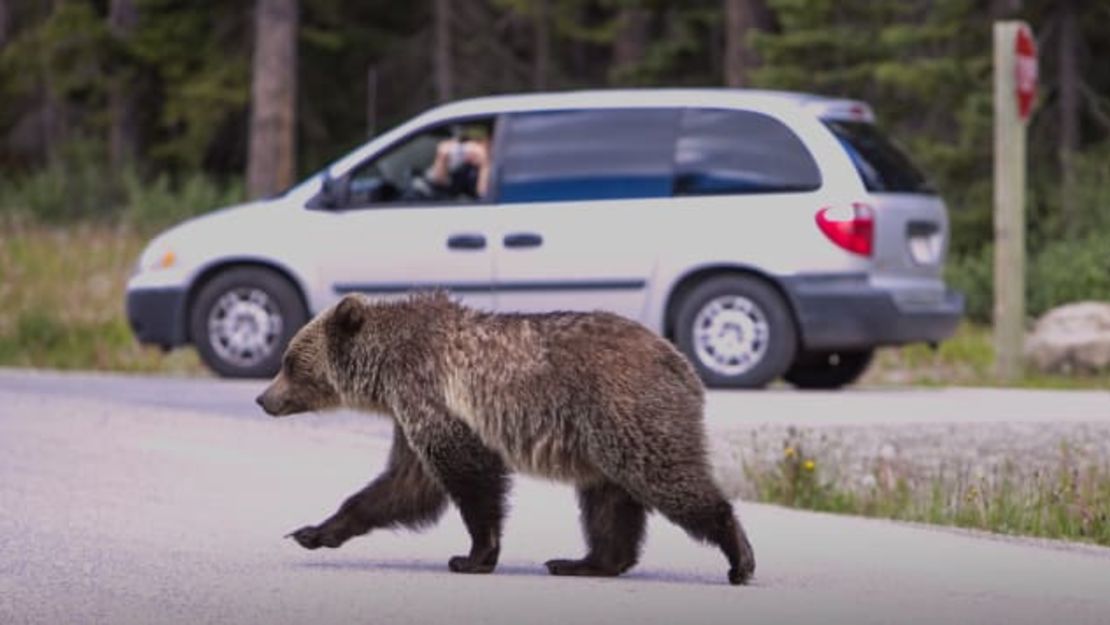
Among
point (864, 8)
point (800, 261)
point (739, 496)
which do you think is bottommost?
point (739, 496)

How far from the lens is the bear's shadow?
919 cm

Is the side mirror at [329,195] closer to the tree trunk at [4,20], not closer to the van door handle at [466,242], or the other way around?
the van door handle at [466,242]

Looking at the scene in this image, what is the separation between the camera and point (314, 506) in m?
11.5

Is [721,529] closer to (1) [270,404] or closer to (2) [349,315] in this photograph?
(2) [349,315]

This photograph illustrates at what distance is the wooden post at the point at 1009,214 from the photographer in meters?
18.4

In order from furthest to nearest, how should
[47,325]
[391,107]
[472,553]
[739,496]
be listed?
[391,107] < [47,325] < [739,496] < [472,553]

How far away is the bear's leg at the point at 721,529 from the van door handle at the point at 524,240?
879 centimetres

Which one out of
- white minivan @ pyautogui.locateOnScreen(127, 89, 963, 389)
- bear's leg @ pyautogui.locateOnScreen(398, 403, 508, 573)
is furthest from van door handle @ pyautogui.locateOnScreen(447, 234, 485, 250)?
bear's leg @ pyautogui.locateOnScreen(398, 403, 508, 573)

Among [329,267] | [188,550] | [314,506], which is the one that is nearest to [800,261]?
[329,267]

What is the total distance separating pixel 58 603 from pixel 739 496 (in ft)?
15.6

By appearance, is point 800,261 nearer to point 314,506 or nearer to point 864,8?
point 314,506

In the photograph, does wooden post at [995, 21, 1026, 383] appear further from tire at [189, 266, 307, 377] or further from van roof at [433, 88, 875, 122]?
tire at [189, 266, 307, 377]

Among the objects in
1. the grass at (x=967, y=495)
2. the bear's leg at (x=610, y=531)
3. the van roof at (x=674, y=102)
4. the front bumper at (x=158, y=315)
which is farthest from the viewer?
the front bumper at (x=158, y=315)

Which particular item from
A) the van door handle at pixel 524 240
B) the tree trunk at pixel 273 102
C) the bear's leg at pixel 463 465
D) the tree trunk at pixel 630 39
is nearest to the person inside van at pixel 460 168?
the van door handle at pixel 524 240
